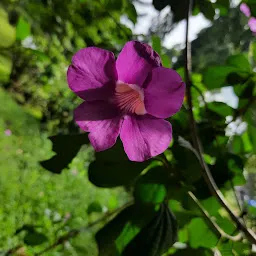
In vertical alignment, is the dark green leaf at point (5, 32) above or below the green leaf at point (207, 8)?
below

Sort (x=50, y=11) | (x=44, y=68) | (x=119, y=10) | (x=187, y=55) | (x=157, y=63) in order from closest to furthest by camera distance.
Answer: (x=157, y=63)
(x=187, y=55)
(x=119, y=10)
(x=50, y=11)
(x=44, y=68)

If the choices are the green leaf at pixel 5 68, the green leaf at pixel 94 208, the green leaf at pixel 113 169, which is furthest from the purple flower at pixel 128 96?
the green leaf at pixel 5 68

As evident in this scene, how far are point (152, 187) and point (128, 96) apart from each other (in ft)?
0.87

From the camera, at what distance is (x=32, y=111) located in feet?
17.3

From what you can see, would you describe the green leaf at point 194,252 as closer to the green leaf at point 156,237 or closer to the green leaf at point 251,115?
the green leaf at point 156,237

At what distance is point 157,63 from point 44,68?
16.6 feet

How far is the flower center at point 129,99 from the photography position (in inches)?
14.4

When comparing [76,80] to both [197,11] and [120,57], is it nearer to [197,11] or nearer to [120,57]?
[120,57]

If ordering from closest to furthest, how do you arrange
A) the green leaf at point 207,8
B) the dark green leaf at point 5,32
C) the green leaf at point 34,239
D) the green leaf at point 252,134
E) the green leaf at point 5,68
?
the green leaf at point 207,8
the green leaf at point 252,134
the green leaf at point 34,239
the dark green leaf at point 5,32
the green leaf at point 5,68

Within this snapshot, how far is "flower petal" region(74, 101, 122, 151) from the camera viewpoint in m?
0.36

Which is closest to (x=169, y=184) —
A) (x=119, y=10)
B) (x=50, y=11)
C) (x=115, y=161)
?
(x=115, y=161)

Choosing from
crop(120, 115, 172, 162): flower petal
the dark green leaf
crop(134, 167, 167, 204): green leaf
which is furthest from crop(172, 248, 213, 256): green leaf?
the dark green leaf

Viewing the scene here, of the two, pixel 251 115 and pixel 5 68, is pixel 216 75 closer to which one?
pixel 251 115

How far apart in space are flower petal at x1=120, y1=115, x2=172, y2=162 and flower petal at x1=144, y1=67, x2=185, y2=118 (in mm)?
11
